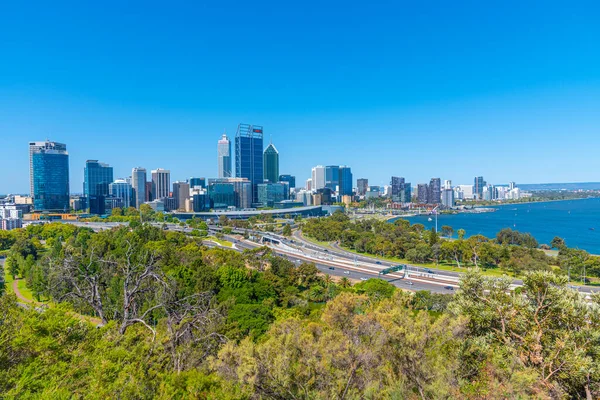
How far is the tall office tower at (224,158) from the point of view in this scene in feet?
461

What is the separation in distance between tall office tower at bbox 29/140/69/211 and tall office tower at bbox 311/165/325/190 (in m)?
102

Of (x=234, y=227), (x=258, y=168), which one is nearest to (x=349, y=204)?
(x=258, y=168)

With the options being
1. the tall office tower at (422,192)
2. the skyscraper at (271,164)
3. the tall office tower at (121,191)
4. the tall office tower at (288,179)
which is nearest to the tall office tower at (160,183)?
the tall office tower at (121,191)

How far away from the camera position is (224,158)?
141 m

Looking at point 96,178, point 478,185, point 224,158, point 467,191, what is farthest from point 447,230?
point 467,191

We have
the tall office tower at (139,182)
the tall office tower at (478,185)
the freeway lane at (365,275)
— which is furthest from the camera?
the tall office tower at (478,185)

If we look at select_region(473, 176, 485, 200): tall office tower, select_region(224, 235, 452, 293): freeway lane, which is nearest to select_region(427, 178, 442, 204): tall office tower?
select_region(473, 176, 485, 200): tall office tower

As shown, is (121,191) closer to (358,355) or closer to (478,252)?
(478,252)

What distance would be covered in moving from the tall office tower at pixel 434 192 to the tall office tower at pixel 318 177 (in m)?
48.1

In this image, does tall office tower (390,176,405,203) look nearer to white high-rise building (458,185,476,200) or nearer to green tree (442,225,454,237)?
white high-rise building (458,185,476,200)

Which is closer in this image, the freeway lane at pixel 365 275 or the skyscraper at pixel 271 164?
the freeway lane at pixel 365 275

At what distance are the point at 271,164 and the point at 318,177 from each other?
34.4 meters

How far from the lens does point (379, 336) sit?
6.25 m

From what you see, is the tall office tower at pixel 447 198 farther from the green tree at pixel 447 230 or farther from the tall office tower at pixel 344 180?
the green tree at pixel 447 230
